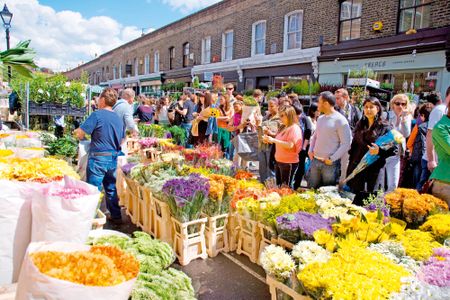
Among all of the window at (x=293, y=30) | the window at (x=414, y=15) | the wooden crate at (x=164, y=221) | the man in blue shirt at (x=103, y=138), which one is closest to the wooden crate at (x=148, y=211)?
the wooden crate at (x=164, y=221)

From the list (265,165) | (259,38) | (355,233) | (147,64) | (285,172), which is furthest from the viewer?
(147,64)

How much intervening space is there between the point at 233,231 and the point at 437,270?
95.3 inches

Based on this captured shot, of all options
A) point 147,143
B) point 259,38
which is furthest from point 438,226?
point 259,38

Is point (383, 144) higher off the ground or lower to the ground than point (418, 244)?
higher

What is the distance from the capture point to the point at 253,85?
55.3ft

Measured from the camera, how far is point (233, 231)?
4254 millimetres

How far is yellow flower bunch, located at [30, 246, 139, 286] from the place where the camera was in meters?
1.49

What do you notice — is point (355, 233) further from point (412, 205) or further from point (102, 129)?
point (102, 129)

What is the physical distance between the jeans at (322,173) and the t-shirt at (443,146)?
1.37 m

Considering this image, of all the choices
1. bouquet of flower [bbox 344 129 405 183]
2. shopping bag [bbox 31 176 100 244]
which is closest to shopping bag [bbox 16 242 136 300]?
shopping bag [bbox 31 176 100 244]

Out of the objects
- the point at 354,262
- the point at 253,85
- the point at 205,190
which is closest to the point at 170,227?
the point at 205,190

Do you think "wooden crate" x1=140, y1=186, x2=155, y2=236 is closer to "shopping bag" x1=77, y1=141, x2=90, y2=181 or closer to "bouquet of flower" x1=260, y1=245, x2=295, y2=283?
"shopping bag" x1=77, y1=141, x2=90, y2=181

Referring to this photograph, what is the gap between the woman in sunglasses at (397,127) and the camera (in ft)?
15.1

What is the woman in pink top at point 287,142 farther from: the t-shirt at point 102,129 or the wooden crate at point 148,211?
the t-shirt at point 102,129
